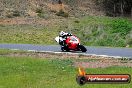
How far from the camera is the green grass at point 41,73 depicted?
15703 millimetres

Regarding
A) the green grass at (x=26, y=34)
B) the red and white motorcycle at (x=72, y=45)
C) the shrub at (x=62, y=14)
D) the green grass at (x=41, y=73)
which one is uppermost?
the green grass at (x=41, y=73)

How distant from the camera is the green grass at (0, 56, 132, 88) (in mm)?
15703

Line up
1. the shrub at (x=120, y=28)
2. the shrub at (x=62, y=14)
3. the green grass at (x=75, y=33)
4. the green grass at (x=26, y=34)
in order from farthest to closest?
1. the shrub at (x=62, y=14)
2. the shrub at (x=120, y=28)
3. the green grass at (x=26, y=34)
4. the green grass at (x=75, y=33)

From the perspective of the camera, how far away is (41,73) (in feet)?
61.8

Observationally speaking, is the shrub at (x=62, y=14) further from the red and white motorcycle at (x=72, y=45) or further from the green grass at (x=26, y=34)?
the red and white motorcycle at (x=72, y=45)

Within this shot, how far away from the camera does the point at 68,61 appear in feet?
75.4

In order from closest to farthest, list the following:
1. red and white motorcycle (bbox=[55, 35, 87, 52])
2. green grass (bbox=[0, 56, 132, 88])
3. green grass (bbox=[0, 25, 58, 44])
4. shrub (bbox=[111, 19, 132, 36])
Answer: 1. green grass (bbox=[0, 56, 132, 88])
2. red and white motorcycle (bbox=[55, 35, 87, 52])
3. green grass (bbox=[0, 25, 58, 44])
4. shrub (bbox=[111, 19, 132, 36])

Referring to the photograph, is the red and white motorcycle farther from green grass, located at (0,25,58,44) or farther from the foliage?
the foliage

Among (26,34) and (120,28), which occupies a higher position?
(26,34)

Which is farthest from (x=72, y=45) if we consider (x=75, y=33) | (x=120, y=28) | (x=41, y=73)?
(x=120, y=28)

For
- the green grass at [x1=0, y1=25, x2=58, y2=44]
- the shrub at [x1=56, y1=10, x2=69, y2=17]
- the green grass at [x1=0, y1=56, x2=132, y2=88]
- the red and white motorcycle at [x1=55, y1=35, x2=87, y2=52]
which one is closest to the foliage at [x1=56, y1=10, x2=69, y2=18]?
the shrub at [x1=56, y1=10, x2=69, y2=17]

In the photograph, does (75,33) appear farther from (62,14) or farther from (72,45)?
(72,45)

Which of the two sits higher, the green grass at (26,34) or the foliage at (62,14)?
the green grass at (26,34)

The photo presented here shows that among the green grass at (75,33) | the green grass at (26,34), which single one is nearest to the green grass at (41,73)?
the green grass at (75,33)
